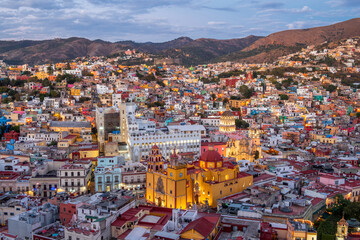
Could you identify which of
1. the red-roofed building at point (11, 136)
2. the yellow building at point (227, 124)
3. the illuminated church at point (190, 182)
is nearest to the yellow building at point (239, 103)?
the yellow building at point (227, 124)

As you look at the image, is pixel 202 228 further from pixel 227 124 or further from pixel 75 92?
pixel 75 92

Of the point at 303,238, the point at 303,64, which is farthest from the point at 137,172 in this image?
the point at 303,64

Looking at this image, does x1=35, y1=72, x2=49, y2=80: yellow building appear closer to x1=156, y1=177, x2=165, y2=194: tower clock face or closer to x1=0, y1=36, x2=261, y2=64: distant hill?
x1=156, y1=177, x2=165, y2=194: tower clock face

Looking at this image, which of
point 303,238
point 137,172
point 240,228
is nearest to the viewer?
point 303,238

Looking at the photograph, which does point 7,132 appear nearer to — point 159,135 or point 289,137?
point 159,135

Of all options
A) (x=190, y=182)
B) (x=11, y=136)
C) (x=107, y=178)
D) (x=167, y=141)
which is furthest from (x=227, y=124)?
(x=11, y=136)

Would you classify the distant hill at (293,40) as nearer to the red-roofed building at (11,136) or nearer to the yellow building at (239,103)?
the yellow building at (239,103)
